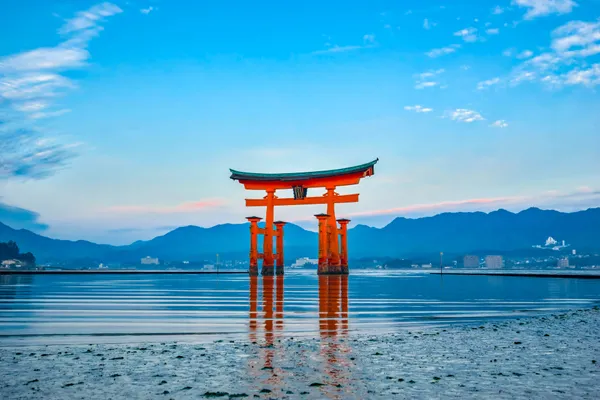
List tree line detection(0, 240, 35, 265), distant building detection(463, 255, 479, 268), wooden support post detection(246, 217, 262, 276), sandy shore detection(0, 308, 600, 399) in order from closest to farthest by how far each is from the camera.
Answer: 1. sandy shore detection(0, 308, 600, 399)
2. wooden support post detection(246, 217, 262, 276)
3. tree line detection(0, 240, 35, 265)
4. distant building detection(463, 255, 479, 268)

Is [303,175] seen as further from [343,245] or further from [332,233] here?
[343,245]

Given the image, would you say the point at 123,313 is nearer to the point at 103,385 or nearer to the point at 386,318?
the point at 386,318

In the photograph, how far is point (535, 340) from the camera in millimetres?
7492

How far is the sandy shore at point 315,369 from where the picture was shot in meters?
4.27

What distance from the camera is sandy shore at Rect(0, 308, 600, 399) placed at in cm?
427

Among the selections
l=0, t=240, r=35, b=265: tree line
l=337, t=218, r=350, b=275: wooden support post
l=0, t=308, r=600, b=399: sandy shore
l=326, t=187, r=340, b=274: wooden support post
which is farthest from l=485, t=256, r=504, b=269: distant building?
l=0, t=308, r=600, b=399: sandy shore

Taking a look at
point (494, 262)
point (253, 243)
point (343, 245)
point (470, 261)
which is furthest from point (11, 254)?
point (494, 262)

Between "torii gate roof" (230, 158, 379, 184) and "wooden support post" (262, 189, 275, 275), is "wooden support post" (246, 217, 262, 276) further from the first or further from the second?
"torii gate roof" (230, 158, 379, 184)

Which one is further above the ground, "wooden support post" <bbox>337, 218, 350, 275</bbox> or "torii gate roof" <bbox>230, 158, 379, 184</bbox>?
"torii gate roof" <bbox>230, 158, 379, 184</bbox>

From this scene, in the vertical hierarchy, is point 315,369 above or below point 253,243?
below

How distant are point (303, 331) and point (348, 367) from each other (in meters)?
3.15

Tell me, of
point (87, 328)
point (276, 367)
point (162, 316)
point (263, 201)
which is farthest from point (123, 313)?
point (263, 201)

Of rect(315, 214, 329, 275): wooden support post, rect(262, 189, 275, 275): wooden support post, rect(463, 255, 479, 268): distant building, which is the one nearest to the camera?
rect(315, 214, 329, 275): wooden support post

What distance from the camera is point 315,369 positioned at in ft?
17.1
